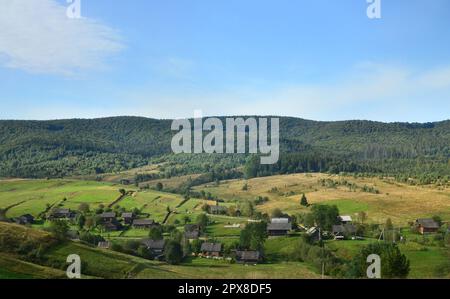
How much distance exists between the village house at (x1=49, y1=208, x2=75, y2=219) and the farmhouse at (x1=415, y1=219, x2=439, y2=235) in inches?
2986

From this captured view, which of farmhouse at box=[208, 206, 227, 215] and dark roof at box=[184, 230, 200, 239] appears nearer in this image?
dark roof at box=[184, 230, 200, 239]

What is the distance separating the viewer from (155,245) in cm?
7325

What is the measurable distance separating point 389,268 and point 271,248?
34514mm

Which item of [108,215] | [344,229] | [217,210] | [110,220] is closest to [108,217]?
[110,220]

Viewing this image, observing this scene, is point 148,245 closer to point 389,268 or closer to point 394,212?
point 389,268

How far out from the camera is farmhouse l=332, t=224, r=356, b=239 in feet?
261

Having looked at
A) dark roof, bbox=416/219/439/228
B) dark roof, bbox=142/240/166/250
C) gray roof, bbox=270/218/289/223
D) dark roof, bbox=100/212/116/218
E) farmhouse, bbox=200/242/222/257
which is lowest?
farmhouse, bbox=200/242/222/257

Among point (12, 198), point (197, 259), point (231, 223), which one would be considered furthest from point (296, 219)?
point (12, 198)

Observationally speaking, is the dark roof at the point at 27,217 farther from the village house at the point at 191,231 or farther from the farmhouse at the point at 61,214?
the village house at the point at 191,231

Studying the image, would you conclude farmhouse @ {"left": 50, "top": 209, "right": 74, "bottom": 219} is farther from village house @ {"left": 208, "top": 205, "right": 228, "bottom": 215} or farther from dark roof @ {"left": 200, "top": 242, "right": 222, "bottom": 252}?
dark roof @ {"left": 200, "top": 242, "right": 222, "bottom": 252}

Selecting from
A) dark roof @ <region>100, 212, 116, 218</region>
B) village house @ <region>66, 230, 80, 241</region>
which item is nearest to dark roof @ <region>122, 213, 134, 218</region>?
dark roof @ <region>100, 212, 116, 218</region>

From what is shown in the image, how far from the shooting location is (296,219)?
329ft
